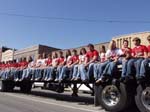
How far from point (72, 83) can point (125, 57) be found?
15.2ft

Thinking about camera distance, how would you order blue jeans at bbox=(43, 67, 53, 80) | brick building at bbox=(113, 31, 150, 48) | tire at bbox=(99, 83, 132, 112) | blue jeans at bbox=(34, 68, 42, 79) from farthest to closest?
brick building at bbox=(113, 31, 150, 48) → blue jeans at bbox=(34, 68, 42, 79) → blue jeans at bbox=(43, 67, 53, 80) → tire at bbox=(99, 83, 132, 112)

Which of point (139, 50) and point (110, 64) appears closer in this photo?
point (139, 50)

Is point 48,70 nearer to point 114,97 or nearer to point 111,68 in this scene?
point 111,68

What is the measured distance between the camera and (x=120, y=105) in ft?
36.1

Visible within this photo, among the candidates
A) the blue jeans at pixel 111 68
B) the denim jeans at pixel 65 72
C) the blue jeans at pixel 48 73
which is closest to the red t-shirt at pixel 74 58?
the denim jeans at pixel 65 72

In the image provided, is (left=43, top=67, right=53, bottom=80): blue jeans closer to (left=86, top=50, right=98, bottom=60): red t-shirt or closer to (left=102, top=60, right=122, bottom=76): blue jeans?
(left=86, top=50, right=98, bottom=60): red t-shirt

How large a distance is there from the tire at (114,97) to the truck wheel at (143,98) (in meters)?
0.51

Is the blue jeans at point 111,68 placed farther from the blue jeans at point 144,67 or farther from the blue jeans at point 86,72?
the blue jeans at point 144,67

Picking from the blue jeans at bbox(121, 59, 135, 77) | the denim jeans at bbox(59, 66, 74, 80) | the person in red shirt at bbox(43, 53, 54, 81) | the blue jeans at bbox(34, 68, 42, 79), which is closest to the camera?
the blue jeans at bbox(121, 59, 135, 77)

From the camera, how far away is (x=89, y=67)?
12953 mm

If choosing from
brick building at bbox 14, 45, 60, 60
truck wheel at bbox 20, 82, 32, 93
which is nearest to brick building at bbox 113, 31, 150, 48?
truck wheel at bbox 20, 82, 32, 93

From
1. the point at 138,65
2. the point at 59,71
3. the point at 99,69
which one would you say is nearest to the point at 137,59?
the point at 138,65

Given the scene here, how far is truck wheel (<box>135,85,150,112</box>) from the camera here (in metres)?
10.1

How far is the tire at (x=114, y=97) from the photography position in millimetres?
10891
